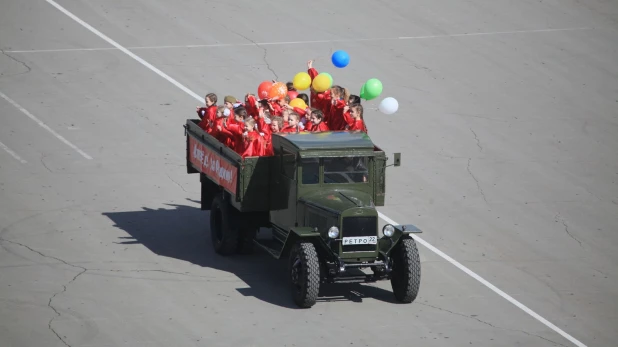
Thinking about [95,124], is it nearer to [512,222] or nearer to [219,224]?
[219,224]

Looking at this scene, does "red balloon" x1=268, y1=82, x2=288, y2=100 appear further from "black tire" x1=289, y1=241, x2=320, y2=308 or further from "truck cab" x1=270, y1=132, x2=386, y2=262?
"black tire" x1=289, y1=241, x2=320, y2=308

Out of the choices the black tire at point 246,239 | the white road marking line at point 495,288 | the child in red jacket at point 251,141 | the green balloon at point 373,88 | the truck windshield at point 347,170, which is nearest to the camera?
the white road marking line at point 495,288

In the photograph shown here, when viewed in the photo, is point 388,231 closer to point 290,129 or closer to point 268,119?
point 290,129

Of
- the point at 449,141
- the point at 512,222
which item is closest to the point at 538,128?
the point at 449,141

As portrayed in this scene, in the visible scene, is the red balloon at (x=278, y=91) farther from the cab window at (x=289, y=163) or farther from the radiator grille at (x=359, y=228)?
the radiator grille at (x=359, y=228)

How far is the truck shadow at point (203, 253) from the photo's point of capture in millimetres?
18188

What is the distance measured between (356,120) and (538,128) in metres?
8.03

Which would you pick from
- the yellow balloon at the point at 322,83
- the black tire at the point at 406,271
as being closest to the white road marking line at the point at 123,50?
the yellow balloon at the point at 322,83

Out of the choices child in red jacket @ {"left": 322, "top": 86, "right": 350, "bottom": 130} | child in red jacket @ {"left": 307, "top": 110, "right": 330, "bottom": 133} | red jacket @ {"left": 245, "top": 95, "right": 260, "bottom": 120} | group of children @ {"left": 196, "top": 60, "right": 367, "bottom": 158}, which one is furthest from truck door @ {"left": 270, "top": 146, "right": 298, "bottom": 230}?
child in red jacket @ {"left": 322, "top": 86, "right": 350, "bottom": 130}

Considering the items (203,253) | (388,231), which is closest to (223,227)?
(203,253)

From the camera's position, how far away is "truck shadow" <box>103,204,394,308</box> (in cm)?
1819

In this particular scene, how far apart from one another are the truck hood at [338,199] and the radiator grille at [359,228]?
0.21 m

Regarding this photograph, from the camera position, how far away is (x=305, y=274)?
17094mm

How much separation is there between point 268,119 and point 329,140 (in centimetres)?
175
